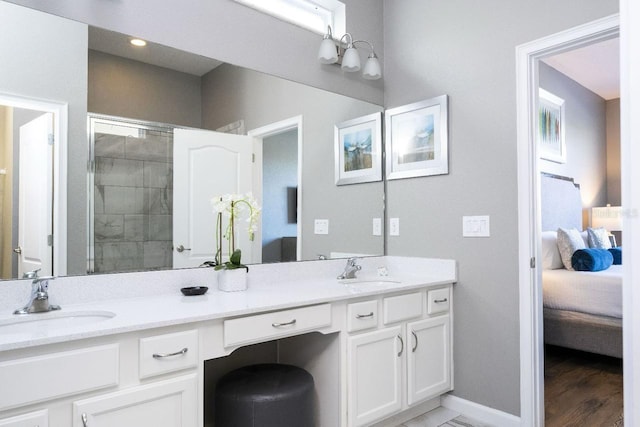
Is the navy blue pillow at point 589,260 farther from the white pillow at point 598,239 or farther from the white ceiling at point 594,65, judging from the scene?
the white ceiling at point 594,65

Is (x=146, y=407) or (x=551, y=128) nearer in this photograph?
(x=146, y=407)

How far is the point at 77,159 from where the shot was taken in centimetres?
177

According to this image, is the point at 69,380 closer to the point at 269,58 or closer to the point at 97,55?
the point at 97,55

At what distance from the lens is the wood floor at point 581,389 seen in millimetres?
2437

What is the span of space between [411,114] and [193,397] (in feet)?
6.79

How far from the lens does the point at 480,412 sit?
2383mm

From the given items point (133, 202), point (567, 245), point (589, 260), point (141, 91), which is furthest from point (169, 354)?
point (567, 245)

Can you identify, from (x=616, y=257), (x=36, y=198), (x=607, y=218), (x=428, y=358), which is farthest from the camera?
(x=607, y=218)

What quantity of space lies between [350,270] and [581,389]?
1793 mm

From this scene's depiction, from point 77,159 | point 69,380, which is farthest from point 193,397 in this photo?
point 77,159

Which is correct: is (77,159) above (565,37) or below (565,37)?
below

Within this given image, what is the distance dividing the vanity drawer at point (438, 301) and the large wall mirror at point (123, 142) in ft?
2.36

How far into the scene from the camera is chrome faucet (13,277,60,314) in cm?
153

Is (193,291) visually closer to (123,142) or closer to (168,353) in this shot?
(168,353)
